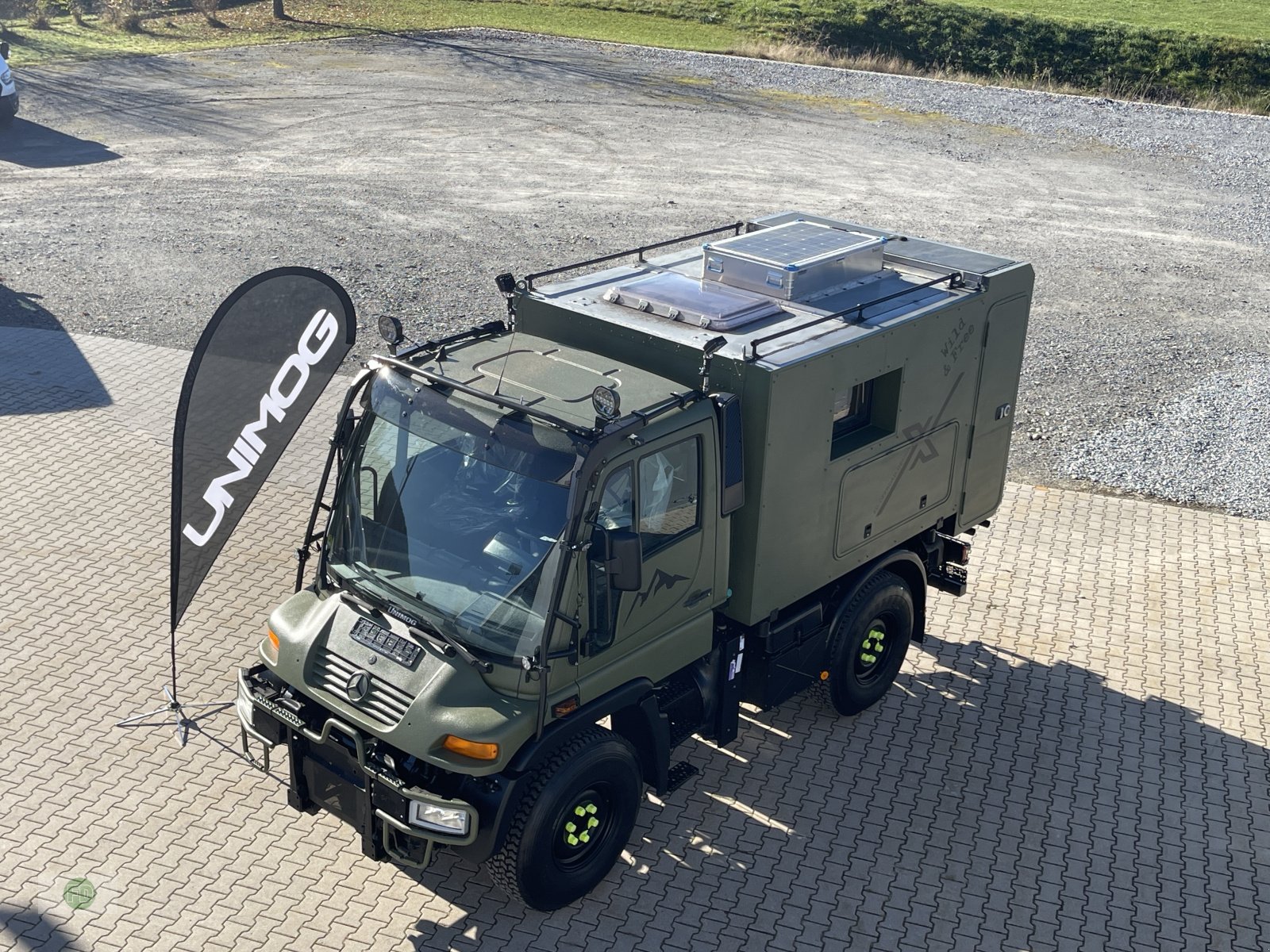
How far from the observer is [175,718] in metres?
8.30

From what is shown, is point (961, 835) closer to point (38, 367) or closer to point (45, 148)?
point (38, 367)

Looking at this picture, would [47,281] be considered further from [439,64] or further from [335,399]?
[439,64]

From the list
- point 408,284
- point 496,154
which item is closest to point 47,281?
point 408,284

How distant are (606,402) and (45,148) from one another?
19476 millimetres

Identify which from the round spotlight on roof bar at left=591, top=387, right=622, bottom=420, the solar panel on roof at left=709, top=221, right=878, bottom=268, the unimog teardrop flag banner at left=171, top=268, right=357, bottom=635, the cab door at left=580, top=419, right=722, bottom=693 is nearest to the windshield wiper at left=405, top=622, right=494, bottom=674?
the cab door at left=580, top=419, right=722, bottom=693

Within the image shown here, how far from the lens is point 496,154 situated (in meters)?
22.1

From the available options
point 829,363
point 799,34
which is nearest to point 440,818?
point 829,363

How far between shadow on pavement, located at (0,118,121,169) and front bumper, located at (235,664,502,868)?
56.4 ft

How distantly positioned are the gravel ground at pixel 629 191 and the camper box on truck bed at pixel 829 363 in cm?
438

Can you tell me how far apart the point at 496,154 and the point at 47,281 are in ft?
27.5

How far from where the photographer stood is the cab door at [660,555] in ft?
20.5

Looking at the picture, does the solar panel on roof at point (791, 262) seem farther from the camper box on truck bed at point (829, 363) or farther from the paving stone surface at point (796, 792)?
the paving stone surface at point (796, 792)

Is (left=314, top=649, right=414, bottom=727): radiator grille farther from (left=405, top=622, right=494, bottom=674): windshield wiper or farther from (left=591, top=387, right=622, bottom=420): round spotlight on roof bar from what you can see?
(left=591, top=387, right=622, bottom=420): round spotlight on roof bar

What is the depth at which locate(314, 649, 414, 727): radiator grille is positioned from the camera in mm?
6152
